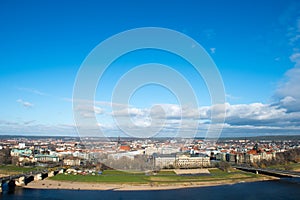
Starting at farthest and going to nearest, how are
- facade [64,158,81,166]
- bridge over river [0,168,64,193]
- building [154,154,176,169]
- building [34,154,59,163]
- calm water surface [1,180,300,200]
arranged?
1. building [34,154,59,163]
2. facade [64,158,81,166]
3. building [154,154,176,169]
4. bridge over river [0,168,64,193]
5. calm water surface [1,180,300,200]

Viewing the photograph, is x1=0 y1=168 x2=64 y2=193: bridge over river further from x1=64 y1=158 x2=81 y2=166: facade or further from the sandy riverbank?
x1=64 y1=158 x2=81 y2=166: facade

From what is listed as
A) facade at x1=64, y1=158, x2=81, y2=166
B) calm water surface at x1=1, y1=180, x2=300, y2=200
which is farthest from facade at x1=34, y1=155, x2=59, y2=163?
calm water surface at x1=1, y1=180, x2=300, y2=200

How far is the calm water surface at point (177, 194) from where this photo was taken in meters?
10.2

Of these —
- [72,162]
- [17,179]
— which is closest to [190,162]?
[72,162]

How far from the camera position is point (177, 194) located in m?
10.7

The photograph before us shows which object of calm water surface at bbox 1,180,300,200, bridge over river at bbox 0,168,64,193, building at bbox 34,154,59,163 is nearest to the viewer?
calm water surface at bbox 1,180,300,200

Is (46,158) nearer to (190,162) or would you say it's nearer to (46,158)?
(46,158)

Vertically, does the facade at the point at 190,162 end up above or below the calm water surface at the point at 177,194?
above

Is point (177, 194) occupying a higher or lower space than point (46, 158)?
lower

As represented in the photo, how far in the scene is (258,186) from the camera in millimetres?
12820

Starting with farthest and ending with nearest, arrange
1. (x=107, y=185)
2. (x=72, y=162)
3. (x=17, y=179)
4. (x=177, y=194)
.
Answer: (x=72, y=162)
(x=17, y=179)
(x=107, y=185)
(x=177, y=194)

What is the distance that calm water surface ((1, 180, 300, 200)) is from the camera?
10.2 metres

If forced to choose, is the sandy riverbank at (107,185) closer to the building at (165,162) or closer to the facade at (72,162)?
the building at (165,162)

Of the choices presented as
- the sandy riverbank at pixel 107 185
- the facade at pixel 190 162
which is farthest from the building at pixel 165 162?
the sandy riverbank at pixel 107 185
